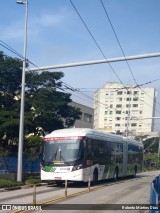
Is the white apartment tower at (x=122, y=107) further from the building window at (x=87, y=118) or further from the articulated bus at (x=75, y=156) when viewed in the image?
the articulated bus at (x=75, y=156)

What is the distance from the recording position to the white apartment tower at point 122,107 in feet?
300

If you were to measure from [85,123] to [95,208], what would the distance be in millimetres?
65940

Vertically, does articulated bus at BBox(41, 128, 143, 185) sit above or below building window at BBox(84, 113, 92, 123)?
below

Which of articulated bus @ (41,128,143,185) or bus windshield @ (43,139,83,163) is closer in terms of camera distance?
articulated bus @ (41,128,143,185)

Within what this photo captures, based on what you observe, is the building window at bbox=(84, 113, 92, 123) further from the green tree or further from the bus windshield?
the bus windshield

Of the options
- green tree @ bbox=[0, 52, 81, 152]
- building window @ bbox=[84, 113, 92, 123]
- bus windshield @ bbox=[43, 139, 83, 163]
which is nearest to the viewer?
bus windshield @ bbox=[43, 139, 83, 163]

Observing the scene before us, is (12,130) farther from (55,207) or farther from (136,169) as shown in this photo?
(55,207)

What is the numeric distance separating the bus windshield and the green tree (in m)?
10.8

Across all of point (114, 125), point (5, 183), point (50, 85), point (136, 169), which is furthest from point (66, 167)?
point (114, 125)

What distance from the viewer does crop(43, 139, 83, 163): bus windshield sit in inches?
957

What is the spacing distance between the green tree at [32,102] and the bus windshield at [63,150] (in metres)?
10.8

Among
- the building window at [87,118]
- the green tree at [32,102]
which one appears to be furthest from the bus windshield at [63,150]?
the building window at [87,118]

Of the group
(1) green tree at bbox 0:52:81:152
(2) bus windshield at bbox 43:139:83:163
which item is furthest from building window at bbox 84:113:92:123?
(2) bus windshield at bbox 43:139:83:163

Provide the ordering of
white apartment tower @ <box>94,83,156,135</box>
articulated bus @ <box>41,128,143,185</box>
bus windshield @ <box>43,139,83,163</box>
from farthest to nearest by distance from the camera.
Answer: white apartment tower @ <box>94,83,156,135</box>
bus windshield @ <box>43,139,83,163</box>
articulated bus @ <box>41,128,143,185</box>
